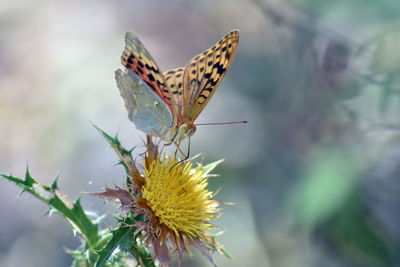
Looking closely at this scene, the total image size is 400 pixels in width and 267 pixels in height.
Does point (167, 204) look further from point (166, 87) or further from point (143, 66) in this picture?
point (143, 66)

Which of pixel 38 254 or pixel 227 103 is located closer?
pixel 38 254

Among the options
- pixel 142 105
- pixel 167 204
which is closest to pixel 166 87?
pixel 142 105

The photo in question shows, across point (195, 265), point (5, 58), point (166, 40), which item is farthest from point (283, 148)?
point (5, 58)

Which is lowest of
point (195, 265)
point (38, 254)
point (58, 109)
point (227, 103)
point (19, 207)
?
point (38, 254)

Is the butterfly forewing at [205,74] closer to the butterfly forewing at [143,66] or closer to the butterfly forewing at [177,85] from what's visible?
the butterfly forewing at [177,85]

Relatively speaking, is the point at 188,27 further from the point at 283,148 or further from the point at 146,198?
the point at 146,198

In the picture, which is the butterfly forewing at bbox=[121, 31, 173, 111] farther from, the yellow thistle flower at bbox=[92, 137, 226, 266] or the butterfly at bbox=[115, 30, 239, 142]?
the yellow thistle flower at bbox=[92, 137, 226, 266]

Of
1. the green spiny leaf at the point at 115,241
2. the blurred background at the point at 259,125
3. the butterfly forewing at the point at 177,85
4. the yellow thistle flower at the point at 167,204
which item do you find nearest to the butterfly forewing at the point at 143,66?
the butterfly forewing at the point at 177,85
